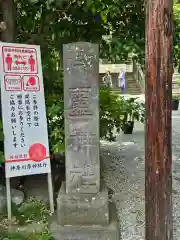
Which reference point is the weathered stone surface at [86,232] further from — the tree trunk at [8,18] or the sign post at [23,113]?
the tree trunk at [8,18]

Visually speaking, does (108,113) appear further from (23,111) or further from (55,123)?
(23,111)

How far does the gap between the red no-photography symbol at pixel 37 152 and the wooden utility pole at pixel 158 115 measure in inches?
53.9

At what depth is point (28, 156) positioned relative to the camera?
158 inches

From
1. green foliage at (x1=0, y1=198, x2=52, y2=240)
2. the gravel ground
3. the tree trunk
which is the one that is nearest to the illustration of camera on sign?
the tree trunk

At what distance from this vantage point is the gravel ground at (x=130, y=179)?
157 inches

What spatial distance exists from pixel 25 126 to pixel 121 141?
4.23 m

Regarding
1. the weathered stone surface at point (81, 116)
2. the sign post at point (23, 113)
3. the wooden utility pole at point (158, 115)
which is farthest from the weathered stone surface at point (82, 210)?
the wooden utility pole at point (158, 115)

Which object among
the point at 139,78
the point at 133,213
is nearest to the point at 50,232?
the point at 133,213

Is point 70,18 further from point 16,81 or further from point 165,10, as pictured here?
point 165,10

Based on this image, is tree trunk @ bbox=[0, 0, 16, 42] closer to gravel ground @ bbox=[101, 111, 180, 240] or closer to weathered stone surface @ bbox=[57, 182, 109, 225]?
weathered stone surface @ bbox=[57, 182, 109, 225]

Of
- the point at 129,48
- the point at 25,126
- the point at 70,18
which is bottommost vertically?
the point at 25,126

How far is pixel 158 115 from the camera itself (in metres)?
2.95

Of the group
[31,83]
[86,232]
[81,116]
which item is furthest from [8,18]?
[86,232]

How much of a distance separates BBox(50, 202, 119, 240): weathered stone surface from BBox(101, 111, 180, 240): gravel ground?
0.40ft
